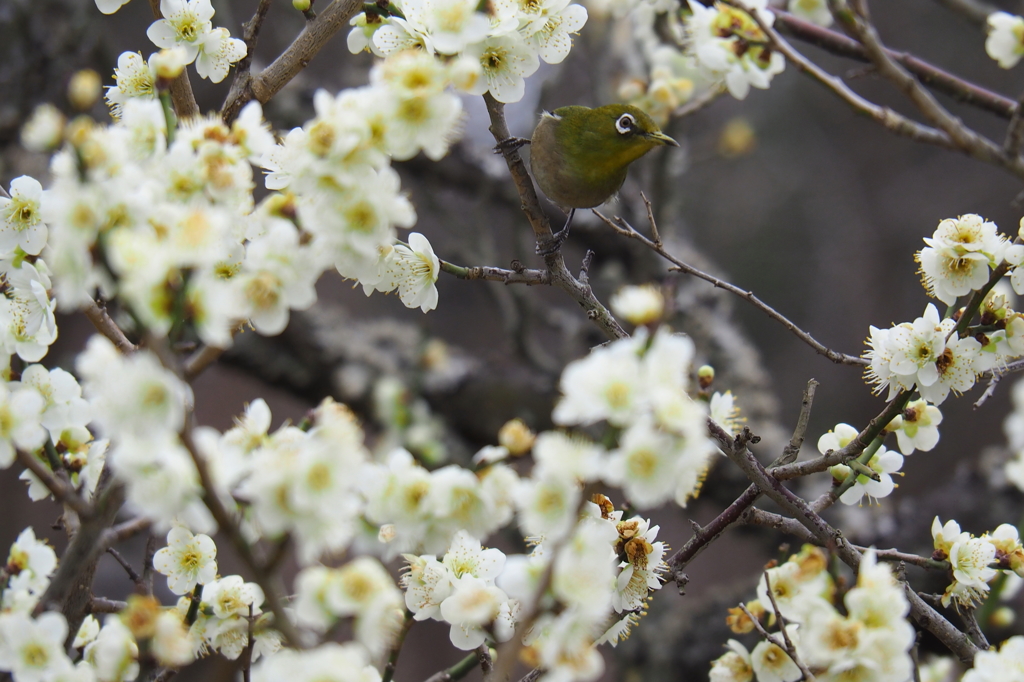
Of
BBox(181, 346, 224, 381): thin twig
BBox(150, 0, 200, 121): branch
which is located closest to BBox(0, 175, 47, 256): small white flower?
BBox(150, 0, 200, 121): branch

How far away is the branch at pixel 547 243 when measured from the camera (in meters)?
1.00

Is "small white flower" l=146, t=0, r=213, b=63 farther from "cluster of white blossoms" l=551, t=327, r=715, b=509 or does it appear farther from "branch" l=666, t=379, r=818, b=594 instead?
"branch" l=666, t=379, r=818, b=594

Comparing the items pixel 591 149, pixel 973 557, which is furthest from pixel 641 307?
pixel 591 149

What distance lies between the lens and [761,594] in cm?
99

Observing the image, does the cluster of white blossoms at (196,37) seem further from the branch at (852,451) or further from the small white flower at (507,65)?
the branch at (852,451)

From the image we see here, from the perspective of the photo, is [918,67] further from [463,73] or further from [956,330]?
[463,73]

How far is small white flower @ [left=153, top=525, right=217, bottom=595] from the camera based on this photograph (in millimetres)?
878

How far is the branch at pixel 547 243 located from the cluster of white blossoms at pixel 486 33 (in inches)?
3.5

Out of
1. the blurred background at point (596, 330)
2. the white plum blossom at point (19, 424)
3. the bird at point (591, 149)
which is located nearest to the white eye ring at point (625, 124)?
the bird at point (591, 149)

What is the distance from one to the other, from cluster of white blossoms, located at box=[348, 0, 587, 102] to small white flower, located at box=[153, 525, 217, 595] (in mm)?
595

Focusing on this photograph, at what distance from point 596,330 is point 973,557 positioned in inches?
64.6

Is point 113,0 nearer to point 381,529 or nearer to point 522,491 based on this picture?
point 381,529

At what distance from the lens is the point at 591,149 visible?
164 centimetres

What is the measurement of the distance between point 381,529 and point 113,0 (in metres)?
0.78
